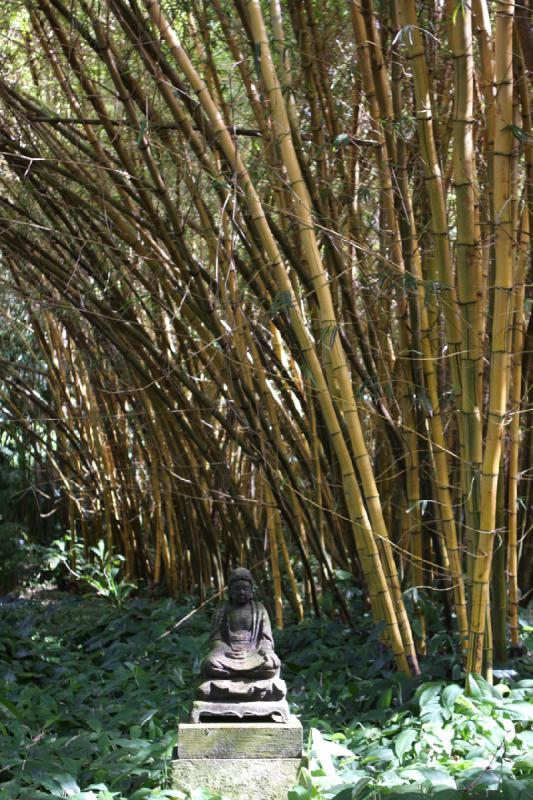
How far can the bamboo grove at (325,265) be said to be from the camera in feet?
8.79

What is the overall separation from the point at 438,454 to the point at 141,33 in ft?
5.47

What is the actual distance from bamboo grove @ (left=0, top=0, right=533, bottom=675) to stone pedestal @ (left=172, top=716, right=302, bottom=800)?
2.09 feet

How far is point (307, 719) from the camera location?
296 cm

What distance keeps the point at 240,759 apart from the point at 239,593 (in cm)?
44

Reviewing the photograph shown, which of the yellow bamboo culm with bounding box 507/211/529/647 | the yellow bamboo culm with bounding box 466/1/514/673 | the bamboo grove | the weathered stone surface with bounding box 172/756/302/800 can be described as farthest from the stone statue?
the yellow bamboo culm with bounding box 507/211/529/647

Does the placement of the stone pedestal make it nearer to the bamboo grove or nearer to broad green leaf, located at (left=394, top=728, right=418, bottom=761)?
broad green leaf, located at (left=394, top=728, right=418, bottom=761)

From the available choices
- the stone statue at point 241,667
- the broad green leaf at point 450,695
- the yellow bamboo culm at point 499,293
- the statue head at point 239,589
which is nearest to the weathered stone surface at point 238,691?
the stone statue at point 241,667

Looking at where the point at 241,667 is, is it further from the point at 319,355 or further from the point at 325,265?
the point at 325,265

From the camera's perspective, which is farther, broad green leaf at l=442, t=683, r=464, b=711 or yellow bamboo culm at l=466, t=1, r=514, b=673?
broad green leaf at l=442, t=683, r=464, b=711

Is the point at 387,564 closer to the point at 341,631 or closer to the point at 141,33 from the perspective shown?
the point at 341,631

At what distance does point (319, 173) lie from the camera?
11.9 ft

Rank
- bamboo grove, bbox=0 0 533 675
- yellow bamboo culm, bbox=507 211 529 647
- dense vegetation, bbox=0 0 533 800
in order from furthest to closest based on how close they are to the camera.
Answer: yellow bamboo culm, bbox=507 211 529 647 < bamboo grove, bbox=0 0 533 675 < dense vegetation, bbox=0 0 533 800

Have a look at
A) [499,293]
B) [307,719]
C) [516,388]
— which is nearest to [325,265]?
[516,388]

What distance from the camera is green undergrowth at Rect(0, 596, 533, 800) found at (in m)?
2.31
